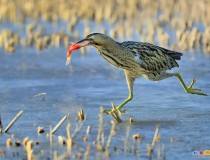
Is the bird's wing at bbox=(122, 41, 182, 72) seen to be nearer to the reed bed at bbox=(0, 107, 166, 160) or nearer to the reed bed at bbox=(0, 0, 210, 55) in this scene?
the reed bed at bbox=(0, 107, 166, 160)

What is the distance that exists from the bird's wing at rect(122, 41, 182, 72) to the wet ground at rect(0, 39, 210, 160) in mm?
515

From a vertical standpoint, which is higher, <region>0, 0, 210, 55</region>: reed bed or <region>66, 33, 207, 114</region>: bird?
<region>66, 33, 207, 114</region>: bird

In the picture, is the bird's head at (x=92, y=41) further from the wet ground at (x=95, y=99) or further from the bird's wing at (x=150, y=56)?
the wet ground at (x=95, y=99)

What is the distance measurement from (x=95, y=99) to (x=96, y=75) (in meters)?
1.69

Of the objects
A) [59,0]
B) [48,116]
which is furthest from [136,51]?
[59,0]

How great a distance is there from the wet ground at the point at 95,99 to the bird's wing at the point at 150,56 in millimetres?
515

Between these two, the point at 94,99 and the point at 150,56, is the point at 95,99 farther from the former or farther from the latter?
the point at 150,56

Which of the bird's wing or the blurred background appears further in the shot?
the bird's wing

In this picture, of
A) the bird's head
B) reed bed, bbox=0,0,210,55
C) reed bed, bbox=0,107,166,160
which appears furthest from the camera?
reed bed, bbox=0,0,210,55

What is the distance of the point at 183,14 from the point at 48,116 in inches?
332

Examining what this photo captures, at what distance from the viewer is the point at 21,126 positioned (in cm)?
761

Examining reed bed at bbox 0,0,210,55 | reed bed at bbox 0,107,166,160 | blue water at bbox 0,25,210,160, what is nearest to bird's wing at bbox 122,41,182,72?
blue water at bbox 0,25,210,160

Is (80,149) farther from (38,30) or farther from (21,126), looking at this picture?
(38,30)

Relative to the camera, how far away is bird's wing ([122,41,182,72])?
8.27m
